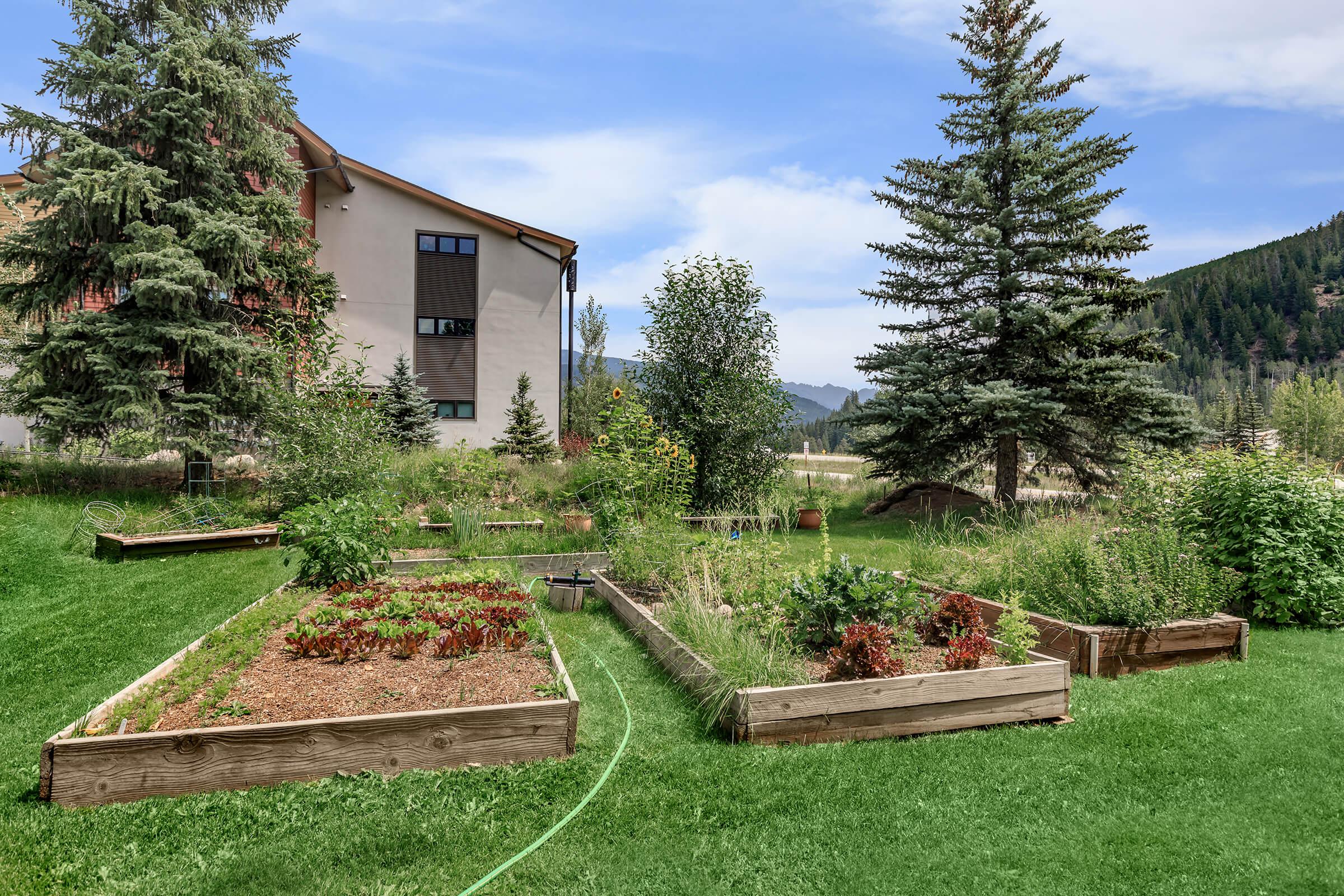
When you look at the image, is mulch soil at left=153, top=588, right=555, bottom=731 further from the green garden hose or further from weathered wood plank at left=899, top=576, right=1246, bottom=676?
weathered wood plank at left=899, top=576, right=1246, bottom=676

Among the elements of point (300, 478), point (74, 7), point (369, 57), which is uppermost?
point (74, 7)

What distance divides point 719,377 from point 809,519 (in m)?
3.02

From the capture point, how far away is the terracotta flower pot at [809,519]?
1248 cm

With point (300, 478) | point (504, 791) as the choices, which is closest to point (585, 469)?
point (300, 478)

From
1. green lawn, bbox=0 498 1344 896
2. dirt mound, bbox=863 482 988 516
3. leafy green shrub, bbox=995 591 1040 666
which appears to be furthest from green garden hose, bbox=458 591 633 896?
dirt mound, bbox=863 482 988 516

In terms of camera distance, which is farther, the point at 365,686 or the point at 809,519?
the point at 809,519

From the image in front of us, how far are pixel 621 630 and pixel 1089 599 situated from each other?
361 cm

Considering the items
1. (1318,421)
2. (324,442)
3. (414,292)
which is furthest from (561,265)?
(1318,421)

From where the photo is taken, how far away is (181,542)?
8461 millimetres

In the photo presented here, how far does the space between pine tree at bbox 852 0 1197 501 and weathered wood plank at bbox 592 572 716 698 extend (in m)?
8.15

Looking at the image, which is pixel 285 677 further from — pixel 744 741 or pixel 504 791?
pixel 744 741

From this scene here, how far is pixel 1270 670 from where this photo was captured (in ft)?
15.8

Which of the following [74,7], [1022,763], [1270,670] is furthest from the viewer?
[74,7]

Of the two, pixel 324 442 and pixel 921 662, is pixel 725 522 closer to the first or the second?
pixel 921 662
